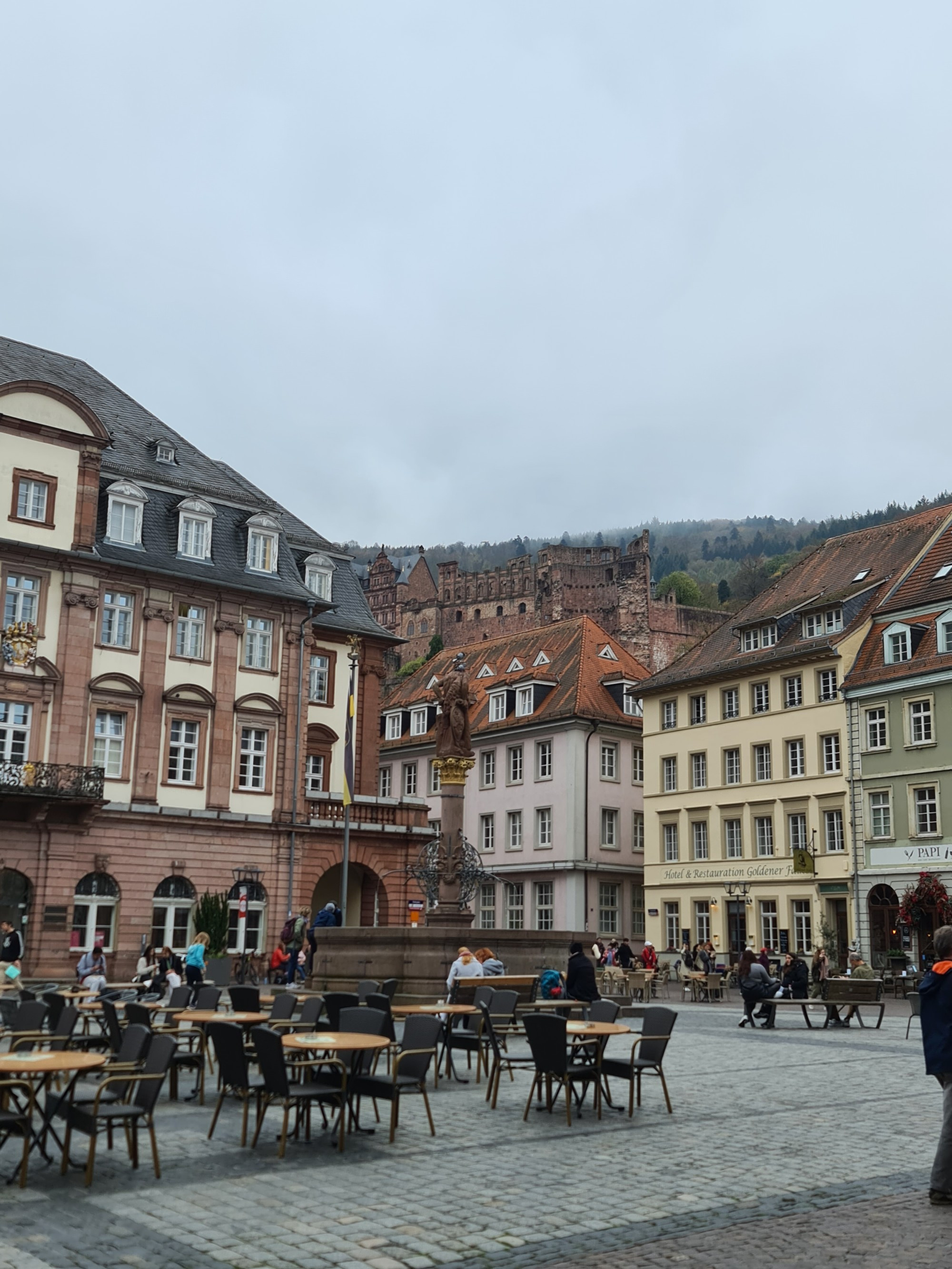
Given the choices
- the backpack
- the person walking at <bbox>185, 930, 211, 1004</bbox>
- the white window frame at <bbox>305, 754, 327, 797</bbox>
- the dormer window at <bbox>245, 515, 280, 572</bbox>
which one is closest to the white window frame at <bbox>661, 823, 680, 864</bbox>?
the white window frame at <bbox>305, 754, 327, 797</bbox>

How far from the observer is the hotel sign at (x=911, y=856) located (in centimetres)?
4003

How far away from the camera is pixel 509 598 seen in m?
138

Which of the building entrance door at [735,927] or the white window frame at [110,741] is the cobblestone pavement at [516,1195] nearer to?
the white window frame at [110,741]

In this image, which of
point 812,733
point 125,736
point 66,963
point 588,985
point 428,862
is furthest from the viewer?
point 812,733

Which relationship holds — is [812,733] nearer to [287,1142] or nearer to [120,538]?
[120,538]

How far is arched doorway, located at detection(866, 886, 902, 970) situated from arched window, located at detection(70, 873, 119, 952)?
22.6 metres

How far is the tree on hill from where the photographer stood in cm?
14300

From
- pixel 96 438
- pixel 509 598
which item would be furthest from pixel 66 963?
pixel 509 598

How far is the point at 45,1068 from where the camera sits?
9414mm

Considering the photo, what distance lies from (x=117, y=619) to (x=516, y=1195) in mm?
32390

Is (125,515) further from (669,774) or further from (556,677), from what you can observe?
(556,677)

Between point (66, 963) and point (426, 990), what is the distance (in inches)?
659

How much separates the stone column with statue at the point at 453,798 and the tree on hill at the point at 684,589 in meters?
115

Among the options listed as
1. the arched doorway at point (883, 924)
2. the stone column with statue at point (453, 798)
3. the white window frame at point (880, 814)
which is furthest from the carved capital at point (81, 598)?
the arched doorway at point (883, 924)
